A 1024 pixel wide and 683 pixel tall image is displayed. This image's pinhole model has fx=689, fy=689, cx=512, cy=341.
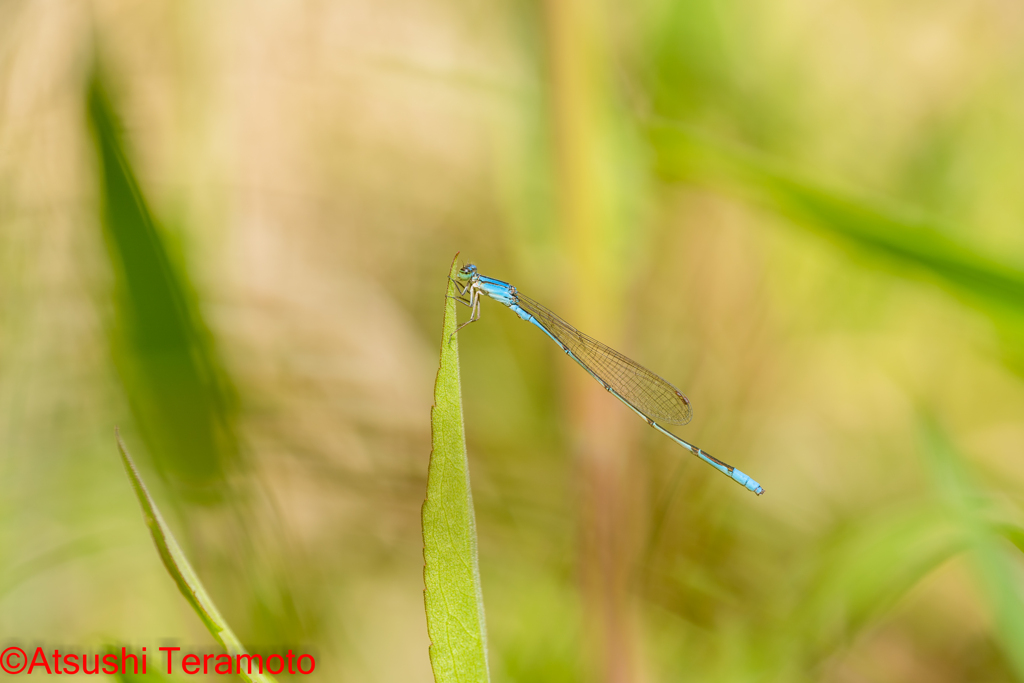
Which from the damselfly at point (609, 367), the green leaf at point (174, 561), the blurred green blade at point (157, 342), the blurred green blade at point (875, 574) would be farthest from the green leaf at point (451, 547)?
the blurred green blade at point (875, 574)

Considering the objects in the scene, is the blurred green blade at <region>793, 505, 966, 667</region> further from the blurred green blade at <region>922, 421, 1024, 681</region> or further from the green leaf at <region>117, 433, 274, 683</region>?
the green leaf at <region>117, 433, 274, 683</region>

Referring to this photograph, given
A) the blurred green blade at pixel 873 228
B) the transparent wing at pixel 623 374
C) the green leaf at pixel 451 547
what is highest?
the transparent wing at pixel 623 374

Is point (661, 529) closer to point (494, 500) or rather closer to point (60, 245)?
point (494, 500)

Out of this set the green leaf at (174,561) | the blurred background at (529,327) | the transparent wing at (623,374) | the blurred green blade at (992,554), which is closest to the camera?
the green leaf at (174,561)

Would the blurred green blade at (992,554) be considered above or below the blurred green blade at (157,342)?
below

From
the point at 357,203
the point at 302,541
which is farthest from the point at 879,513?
the point at 357,203

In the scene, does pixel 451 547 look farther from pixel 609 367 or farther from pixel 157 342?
pixel 609 367

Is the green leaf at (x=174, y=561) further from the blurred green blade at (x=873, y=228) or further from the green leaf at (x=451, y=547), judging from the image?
the blurred green blade at (x=873, y=228)
